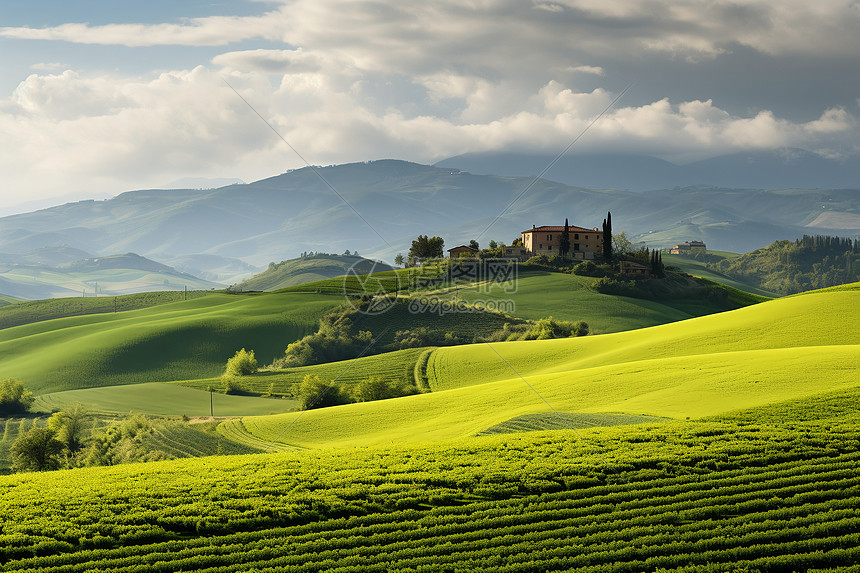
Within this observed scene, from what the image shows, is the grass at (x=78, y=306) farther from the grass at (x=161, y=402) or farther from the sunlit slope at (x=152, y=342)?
the grass at (x=161, y=402)

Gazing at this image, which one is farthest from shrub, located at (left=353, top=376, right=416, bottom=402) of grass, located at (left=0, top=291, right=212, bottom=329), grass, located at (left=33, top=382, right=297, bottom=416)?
grass, located at (left=0, top=291, right=212, bottom=329)

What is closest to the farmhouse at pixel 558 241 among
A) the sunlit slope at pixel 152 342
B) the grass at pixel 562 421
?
the sunlit slope at pixel 152 342

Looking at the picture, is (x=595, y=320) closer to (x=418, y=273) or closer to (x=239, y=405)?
(x=418, y=273)

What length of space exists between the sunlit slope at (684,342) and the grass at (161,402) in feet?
55.3

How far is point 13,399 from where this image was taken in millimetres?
57469

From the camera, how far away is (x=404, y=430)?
1366 inches

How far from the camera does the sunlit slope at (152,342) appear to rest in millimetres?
Result: 74688

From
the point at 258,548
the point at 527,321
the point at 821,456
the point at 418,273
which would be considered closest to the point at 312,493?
the point at 258,548

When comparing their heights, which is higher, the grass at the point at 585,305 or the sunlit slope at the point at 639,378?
the grass at the point at 585,305

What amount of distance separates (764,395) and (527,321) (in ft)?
195

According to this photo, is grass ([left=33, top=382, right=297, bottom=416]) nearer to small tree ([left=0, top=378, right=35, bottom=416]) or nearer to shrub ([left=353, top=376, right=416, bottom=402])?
small tree ([left=0, top=378, right=35, bottom=416])

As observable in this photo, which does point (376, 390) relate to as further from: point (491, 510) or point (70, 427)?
point (491, 510)

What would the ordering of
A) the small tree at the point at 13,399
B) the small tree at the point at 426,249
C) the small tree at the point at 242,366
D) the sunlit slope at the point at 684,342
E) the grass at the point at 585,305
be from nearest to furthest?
the sunlit slope at the point at 684,342 < the small tree at the point at 13,399 < the small tree at the point at 242,366 < the grass at the point at 585,305 < the small tree at the point at 426,249

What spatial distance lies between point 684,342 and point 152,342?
2828 inches
